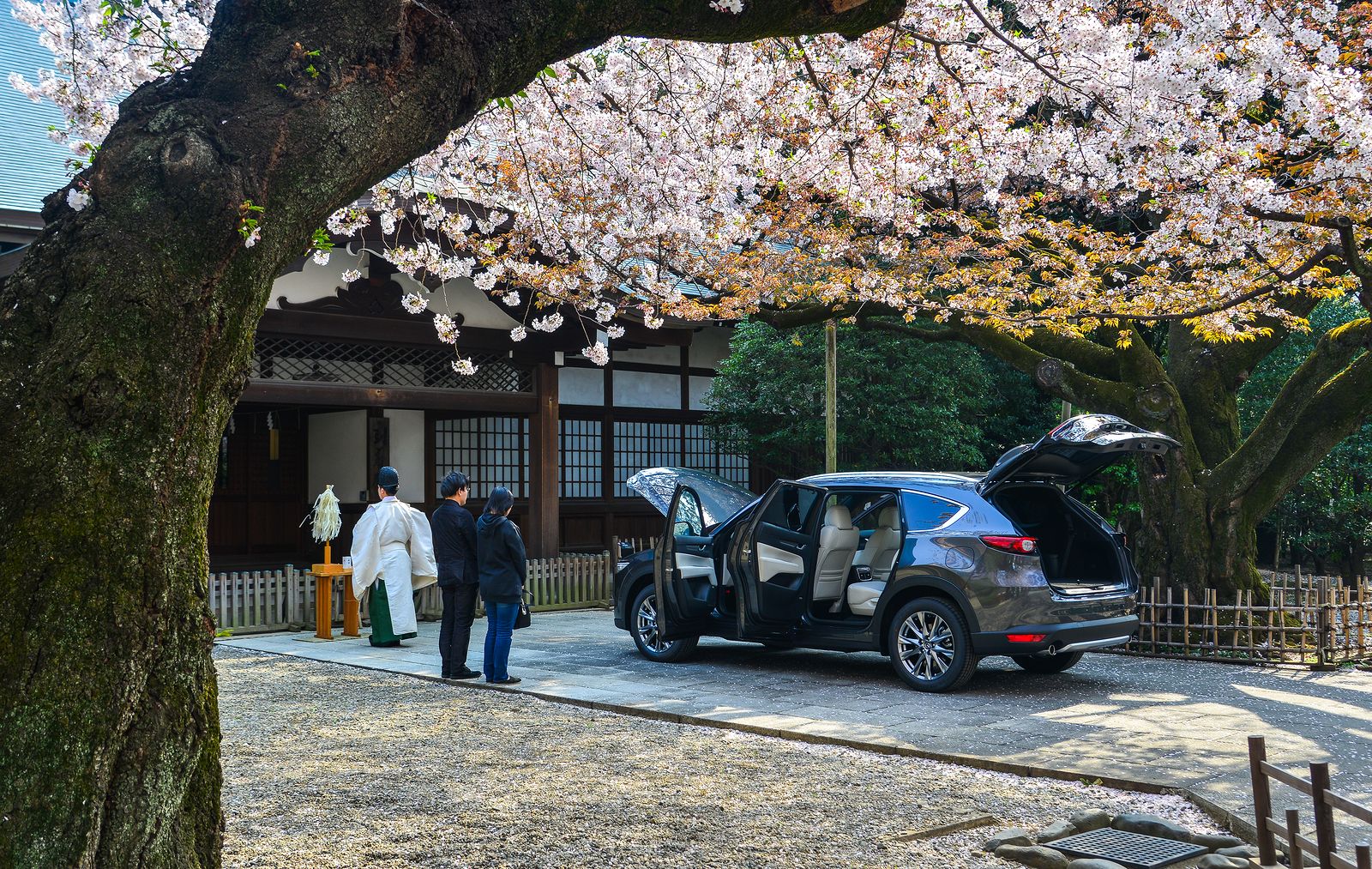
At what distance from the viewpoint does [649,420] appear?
737 inches

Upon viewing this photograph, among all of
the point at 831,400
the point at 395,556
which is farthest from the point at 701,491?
the point at 831,400

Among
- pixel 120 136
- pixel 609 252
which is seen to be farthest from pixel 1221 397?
pixel 120 136

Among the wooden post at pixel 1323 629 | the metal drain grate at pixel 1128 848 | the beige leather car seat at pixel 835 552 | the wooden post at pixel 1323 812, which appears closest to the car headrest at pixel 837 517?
the beige leather car seat at pixel 835 552

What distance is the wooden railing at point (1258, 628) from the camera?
10438 millimetres

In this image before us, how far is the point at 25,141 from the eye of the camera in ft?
47.1

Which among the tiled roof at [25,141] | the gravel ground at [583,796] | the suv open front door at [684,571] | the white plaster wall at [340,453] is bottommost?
the gravel ground at [583,796]

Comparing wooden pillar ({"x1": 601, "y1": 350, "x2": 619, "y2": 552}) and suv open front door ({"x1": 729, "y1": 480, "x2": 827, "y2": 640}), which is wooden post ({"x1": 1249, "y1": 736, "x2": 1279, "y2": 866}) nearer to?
suv open front door ({"x1": 729, "y1": 480, "x2": 827, "y2": 640})

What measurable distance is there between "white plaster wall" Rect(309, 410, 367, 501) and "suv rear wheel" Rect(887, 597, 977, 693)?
9424 mm

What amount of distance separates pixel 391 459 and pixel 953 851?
41.4 ft

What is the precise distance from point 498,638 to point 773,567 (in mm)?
2275

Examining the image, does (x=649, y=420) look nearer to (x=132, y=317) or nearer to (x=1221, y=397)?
(x=1221, y=397)

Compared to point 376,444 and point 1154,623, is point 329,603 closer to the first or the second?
point 376,444

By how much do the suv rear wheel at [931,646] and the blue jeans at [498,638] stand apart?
293cm

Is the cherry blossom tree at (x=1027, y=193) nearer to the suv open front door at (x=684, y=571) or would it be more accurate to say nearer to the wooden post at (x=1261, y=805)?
the suv open front door at (x=684, y=571)
